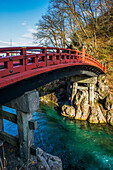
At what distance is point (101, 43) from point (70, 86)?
37.5ft

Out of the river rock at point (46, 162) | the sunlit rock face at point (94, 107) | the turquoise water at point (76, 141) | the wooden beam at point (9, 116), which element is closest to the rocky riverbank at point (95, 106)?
the sunlit rock face at point (94, 107)

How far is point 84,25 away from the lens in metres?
20.5

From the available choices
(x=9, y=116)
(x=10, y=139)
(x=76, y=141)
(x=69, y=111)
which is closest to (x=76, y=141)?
(x=76, y=141)

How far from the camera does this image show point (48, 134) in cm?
1027

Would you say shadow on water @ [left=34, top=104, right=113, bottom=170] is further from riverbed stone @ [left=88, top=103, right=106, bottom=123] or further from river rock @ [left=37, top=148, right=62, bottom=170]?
river rock @ [left=37, top=148, right=62, bottom=170]

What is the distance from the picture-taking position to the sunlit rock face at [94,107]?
1270 cm

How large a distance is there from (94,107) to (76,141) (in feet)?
15.8

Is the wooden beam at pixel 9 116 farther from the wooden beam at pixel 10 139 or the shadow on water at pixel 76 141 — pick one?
the shadow on water at pixel 76 141

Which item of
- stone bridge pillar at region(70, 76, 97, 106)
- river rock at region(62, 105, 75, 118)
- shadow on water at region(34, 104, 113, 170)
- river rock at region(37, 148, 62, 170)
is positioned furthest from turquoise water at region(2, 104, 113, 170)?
stone bridge pillar at region(70, 76, 97, 106)

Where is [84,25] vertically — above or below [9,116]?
above

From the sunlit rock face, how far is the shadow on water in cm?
74

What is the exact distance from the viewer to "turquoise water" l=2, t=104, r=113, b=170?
25.1ft

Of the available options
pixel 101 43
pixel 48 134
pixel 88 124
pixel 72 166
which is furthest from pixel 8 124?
pixel 101 43

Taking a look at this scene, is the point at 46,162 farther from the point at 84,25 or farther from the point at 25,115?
the point at 84,25
